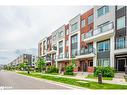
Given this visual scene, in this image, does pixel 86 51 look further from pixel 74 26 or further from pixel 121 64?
pixel 121 64

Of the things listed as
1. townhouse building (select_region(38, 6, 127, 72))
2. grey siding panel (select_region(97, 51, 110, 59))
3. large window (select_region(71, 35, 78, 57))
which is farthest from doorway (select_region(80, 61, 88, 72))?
grey siding panel (select_region(97, 51, 110, 59))

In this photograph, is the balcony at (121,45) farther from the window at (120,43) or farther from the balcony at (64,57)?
the balcony at (64,57)

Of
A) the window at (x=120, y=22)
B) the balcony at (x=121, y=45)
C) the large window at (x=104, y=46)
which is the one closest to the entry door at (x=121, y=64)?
the balcony at (x=121, y=45)

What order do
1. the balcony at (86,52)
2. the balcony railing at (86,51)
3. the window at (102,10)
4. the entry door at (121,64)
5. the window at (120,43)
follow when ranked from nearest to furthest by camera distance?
the window at (120,43), the entry door at (121,64), the window at (102,10), the balcony at (86,52), the balcony railing at (86,51)

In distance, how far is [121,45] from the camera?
3184 cm

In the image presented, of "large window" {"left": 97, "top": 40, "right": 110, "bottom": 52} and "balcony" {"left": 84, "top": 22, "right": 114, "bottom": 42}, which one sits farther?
"large window" {"left": 97, "top": 40, "right": 110, "bottom": 52}

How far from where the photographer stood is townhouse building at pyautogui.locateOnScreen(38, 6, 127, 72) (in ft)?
106

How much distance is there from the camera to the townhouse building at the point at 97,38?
106 feet

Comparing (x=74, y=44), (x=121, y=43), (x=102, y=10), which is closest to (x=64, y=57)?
(x=74, y=44)

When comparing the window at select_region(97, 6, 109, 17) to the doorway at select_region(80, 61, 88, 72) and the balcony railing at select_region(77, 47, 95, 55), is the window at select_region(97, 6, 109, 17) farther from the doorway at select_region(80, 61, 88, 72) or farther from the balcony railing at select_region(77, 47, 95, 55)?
the doorway at select_region(80, 61, 88, 72)

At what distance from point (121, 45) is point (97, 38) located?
588 cm

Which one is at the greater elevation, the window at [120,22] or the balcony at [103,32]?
the window at [120,22]

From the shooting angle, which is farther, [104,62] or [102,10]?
[102,10]
